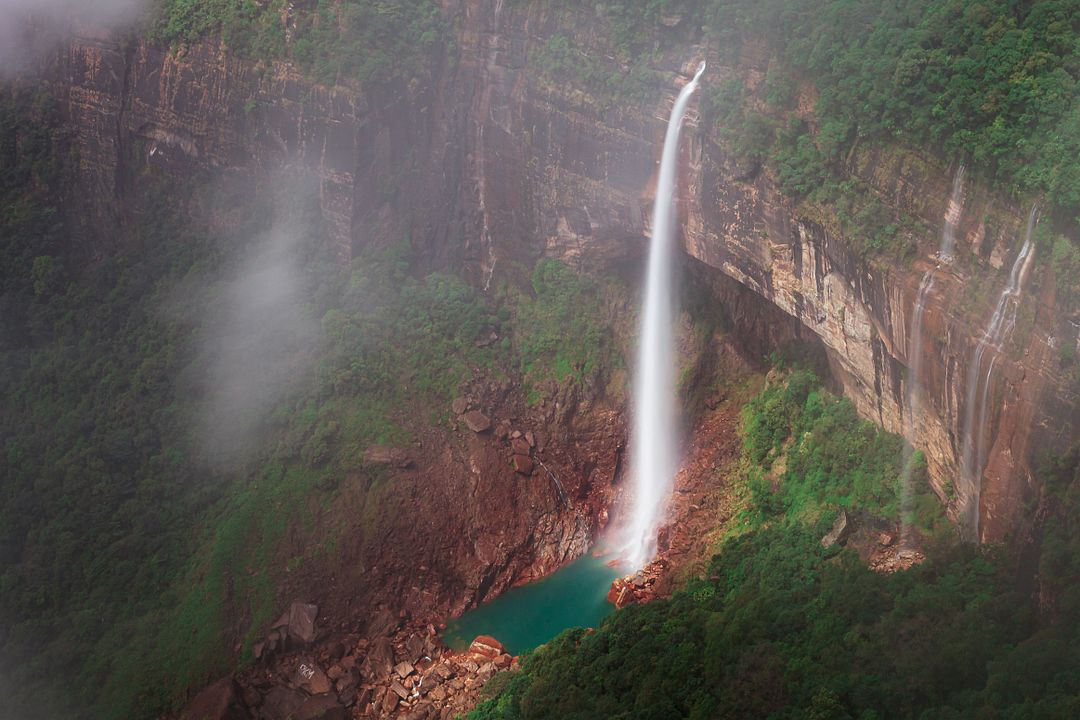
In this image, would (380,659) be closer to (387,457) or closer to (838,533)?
(387,457)

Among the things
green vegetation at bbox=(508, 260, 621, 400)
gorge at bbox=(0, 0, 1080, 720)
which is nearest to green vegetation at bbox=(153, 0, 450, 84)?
gorge at bbox=(0, 0, 1080, 720)

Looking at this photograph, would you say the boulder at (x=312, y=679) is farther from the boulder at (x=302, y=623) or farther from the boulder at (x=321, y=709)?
the boulder at (x=302, y=623)

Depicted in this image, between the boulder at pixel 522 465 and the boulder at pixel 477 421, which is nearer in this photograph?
the boulder at pixel 522 465

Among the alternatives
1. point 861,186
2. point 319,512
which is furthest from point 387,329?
point 861,186

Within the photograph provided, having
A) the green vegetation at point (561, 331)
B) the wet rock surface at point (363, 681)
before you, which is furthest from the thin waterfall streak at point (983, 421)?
the green vegetation at point (561, 331)

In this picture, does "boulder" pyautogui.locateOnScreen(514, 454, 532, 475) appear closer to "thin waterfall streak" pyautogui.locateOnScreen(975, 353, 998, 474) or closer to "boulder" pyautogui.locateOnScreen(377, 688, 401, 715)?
"boulder" pyautogui.locateOnScreen(377, 688, 401, 715)

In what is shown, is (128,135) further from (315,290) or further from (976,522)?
(976,522)

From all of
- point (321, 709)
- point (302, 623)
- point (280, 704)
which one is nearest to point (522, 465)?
point (302, 623)
